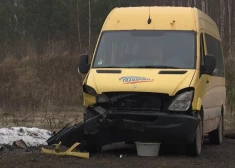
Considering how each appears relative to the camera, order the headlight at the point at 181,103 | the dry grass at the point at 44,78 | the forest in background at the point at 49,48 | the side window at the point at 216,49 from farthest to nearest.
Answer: the dry grass at the point at 44,78, the forest in background at the point at 49,48, the side window at the point at 216,49, the headlight at the point at 181,103

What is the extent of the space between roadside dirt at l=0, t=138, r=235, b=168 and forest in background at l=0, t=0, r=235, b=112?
347 inches

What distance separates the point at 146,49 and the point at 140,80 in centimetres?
110

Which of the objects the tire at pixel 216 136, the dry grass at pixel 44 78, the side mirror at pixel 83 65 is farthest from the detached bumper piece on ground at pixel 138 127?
the dry grass at pixel 44 78

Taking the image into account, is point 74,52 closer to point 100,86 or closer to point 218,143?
point 218,143

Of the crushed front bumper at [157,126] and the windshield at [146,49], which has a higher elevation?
the windshield at [146,49]

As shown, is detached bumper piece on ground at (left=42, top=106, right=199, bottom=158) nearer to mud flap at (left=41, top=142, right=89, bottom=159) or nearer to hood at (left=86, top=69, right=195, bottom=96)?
mud flap at (left=41, top=142, right=89, bottom=159)

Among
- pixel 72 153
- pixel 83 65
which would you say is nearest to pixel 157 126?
pixel 72 153

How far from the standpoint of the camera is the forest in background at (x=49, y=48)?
25156 mm

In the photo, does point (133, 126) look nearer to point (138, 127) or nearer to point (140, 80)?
point (138, 127)

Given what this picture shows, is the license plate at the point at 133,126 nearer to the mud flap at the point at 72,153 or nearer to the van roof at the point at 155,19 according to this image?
the mud flap at the point at 72,153

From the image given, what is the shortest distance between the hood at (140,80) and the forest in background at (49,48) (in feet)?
31.9

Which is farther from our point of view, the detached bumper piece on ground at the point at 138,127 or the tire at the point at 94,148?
the tire at the point at 94,148

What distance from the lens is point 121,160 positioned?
1002cm

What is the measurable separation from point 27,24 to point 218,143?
36592 mm
